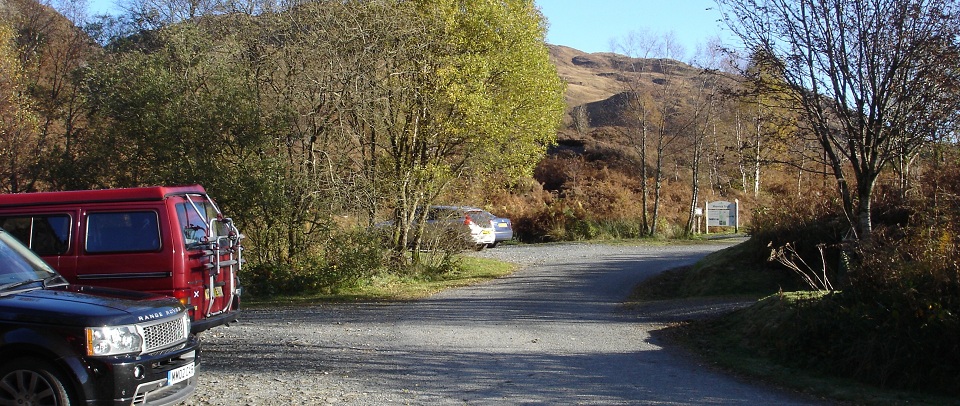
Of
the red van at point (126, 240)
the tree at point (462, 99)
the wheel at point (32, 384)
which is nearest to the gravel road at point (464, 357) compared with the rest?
the red van at point (126, 240)

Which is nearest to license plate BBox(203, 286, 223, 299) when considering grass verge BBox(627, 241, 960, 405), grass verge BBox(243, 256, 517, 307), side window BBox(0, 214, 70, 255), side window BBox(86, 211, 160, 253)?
side window BBox(86, 211, 160, 253)

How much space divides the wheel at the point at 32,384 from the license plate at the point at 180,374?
0.75 m

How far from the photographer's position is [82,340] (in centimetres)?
584

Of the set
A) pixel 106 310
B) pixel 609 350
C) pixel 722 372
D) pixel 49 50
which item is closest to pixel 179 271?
pixel 106 310

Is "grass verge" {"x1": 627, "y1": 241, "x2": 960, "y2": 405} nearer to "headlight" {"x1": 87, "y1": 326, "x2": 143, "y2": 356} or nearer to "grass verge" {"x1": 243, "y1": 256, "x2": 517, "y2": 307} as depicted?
"grass verge" {"x1": 243, "y1": 256, "x2": 517, "y2": 307}

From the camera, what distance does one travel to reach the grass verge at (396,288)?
15289 mm

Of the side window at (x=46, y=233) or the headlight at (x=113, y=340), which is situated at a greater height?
the side window at (x=46, y=233)

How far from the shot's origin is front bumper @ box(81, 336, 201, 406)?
19.2ft

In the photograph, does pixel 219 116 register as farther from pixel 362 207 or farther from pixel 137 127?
pixel 362 207

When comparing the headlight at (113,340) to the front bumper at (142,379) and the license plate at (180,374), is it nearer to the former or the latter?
the front bumper at (142,379)

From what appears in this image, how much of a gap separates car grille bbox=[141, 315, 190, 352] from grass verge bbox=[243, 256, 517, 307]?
814 centimetres

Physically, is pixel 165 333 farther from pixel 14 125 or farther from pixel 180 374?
pixel 14 125

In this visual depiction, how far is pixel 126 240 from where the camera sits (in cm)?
911

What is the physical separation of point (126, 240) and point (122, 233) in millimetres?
93
